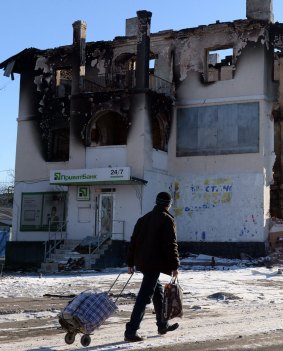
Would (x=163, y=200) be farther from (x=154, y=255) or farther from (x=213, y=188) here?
(x=213, y=188)

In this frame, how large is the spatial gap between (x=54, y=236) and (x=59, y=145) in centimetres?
538

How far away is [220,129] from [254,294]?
56.2ft

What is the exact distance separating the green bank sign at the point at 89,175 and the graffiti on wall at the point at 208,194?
4.55 m

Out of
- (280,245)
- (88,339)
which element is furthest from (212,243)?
(88,339)

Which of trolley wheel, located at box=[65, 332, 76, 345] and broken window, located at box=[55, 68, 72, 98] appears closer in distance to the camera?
trolley wheel, located at box=[65, 332, 76, 345]

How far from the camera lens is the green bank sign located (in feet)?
95.2

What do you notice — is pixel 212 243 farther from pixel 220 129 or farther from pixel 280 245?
pixel 220 129

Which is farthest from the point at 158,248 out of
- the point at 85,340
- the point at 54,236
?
the point at 54,236

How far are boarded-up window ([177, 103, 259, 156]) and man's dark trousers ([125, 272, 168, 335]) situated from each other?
2323 cm

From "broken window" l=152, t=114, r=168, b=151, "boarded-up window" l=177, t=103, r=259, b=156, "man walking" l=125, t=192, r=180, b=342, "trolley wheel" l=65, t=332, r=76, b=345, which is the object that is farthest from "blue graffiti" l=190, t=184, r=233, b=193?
"trolley wheel" l=65, t=332, r=76, b=345

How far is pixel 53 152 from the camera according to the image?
3406 cm

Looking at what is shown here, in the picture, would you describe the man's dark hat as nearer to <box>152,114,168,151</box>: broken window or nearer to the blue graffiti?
the blue graffiti

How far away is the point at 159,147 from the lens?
106ft

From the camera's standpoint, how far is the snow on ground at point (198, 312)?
25.1 ft
